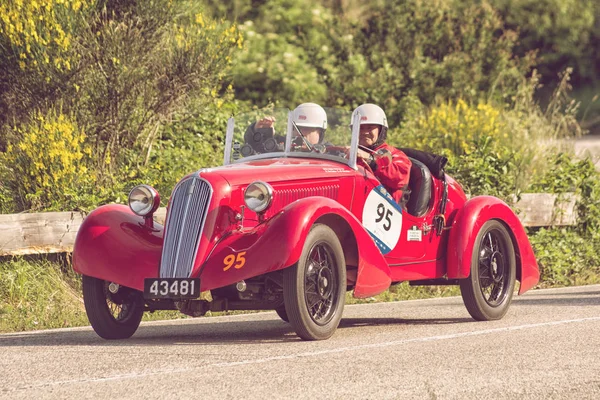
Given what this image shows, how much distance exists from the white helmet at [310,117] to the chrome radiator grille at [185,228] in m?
1.58

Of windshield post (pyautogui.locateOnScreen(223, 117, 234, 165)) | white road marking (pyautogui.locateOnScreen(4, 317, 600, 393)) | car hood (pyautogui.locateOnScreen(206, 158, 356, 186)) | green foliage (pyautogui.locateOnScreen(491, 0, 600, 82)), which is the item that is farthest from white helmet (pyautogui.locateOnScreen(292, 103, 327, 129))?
green foliage (pyautogui.locateOnScreen(491, 0, 600, 82))

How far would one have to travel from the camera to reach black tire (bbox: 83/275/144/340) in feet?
30.3

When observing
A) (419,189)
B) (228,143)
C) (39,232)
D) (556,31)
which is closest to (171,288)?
(228,143)

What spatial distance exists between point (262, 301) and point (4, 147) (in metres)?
6.82

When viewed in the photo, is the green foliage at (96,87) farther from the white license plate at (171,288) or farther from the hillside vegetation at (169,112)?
the white license plate at (171,288)

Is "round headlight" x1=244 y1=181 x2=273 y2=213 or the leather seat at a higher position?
"round headlight" x1=244 y1=181 x2=273 y2=213

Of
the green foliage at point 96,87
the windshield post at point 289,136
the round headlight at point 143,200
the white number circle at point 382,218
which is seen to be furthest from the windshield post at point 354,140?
the green foliage at point 96,87

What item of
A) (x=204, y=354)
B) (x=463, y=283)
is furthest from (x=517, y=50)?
(x=204, y=354)

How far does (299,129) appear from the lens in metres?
10.2

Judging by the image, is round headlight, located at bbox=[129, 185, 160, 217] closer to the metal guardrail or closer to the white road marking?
the white road marking

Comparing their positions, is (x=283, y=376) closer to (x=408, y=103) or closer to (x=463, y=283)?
(x=463, y=283)

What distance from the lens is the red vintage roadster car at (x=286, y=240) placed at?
28.2 feet

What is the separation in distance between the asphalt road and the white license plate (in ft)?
1.17

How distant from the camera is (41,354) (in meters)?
8.21
